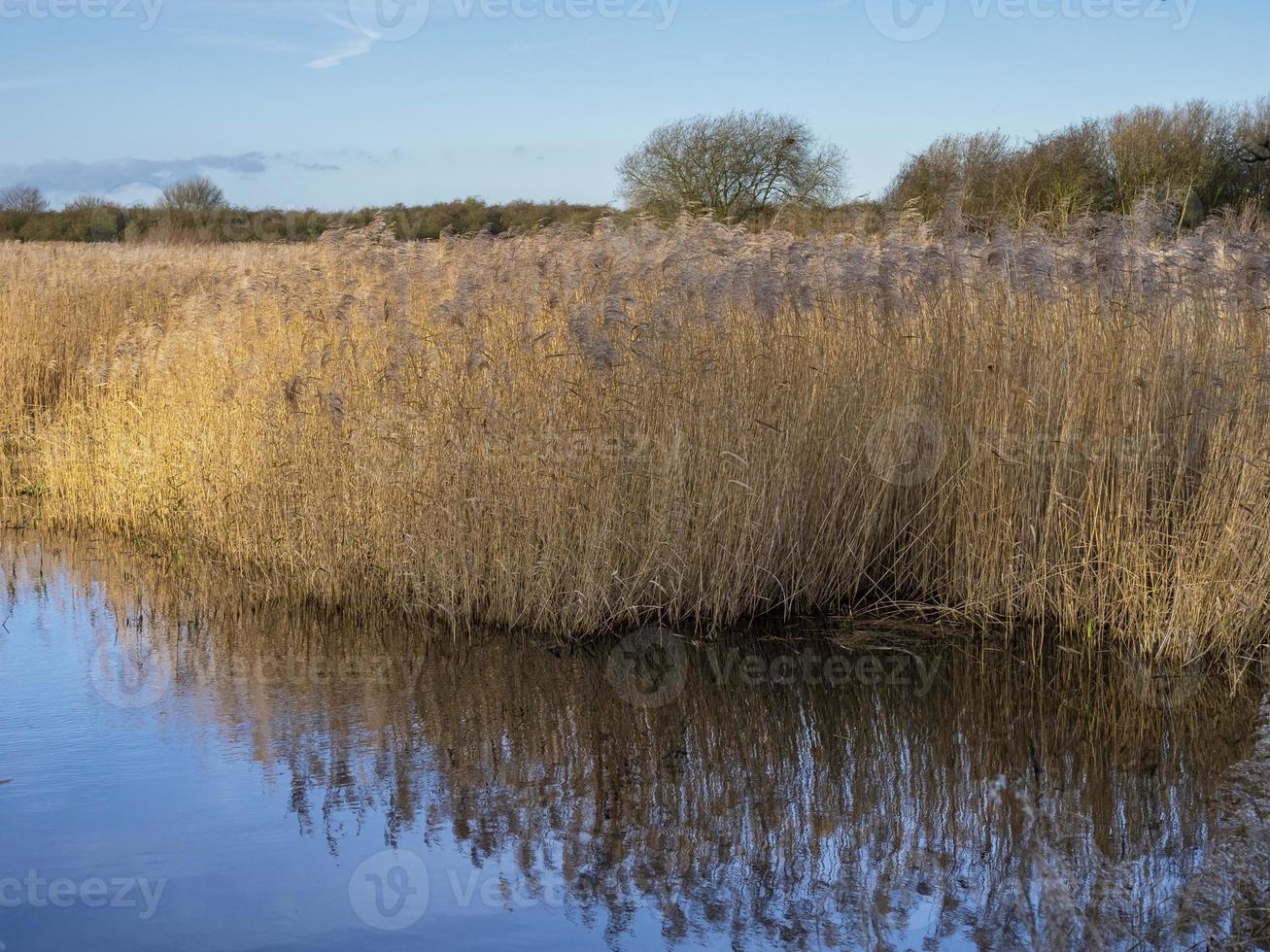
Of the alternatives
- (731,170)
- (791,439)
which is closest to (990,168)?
(731,170)

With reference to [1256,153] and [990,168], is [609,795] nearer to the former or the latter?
[990,168]

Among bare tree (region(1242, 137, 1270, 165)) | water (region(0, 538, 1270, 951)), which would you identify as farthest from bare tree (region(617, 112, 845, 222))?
water (region(0, 538, 1270, 951))

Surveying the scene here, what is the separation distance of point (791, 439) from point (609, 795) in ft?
8.01

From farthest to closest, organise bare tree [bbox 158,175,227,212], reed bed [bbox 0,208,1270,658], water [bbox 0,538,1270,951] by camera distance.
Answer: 1. bare tree [bbox 158,175,227,212]
2. reed bed [bbox 0,208,1270,658]
3. water [bbox 0,538,1270,951]

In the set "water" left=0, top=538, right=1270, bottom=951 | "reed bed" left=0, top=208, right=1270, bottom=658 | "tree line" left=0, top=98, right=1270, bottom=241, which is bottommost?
"water" left=0, top=538, right=1270, bottom=951

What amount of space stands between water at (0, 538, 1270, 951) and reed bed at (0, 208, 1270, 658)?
1.30 ft

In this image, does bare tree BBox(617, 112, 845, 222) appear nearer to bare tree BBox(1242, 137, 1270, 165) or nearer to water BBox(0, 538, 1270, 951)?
bare tree BBox(1242, 137, 1270, 165)

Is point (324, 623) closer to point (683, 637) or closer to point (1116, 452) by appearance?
point (683, 637)

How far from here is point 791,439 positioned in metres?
5.70

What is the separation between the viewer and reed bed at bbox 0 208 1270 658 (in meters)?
5.30

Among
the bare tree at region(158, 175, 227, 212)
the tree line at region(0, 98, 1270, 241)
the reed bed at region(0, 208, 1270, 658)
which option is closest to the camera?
the reed bed at region(0, 208, 1270, 658)

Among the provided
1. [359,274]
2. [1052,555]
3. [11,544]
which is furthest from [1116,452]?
[11,544]

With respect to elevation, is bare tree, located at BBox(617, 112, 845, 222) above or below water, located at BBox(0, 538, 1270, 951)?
above

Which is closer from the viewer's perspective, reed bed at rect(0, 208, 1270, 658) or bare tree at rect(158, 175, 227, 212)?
reed bed at rect(0, 208, 1270, 658)
